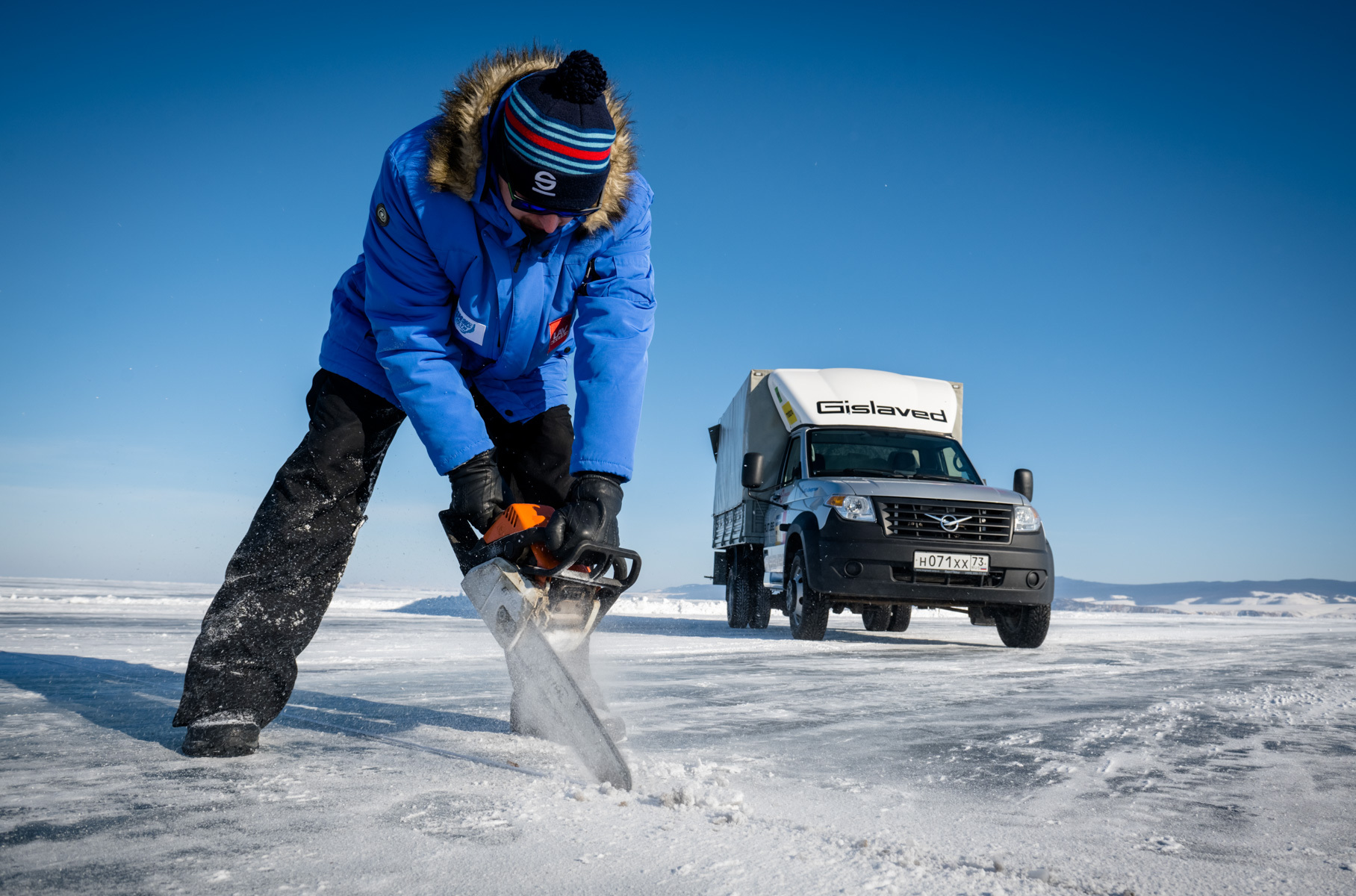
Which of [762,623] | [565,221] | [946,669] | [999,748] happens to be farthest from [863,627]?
[565,221]

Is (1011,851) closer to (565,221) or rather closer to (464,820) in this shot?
(464,820)

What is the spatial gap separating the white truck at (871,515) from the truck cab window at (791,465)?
0.08 ft

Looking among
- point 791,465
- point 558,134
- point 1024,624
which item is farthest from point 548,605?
point 791,465

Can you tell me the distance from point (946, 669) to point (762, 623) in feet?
15.7

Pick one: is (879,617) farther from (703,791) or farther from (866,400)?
(703,791)

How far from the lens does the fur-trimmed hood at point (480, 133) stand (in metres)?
2.12

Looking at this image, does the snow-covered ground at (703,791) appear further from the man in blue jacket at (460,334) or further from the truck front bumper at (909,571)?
the truck front bumper at (909,571)

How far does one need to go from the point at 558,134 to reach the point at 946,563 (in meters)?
5.22

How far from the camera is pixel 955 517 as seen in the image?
6.42m

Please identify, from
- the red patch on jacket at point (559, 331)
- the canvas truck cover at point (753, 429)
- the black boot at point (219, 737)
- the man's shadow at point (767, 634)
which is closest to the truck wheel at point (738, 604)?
the man's shadow at point (767, 634)

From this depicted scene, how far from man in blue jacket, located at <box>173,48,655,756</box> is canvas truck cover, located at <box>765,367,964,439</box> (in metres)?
5.78

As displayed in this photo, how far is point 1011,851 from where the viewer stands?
1398 millimetres

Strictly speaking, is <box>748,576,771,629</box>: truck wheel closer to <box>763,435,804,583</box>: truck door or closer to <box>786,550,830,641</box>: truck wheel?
<box>763,435,804,583</box>: truck door

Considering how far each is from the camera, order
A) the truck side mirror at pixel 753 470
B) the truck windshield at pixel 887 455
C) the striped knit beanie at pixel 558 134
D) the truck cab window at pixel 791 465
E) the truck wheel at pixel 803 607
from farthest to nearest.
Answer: the truck cab window at pixel 791 465
the truck windshield at pixel 887 455
the truck side mirror at pixel 753 470
the truck wheel at pixel 803 607
the striped knit beanie at pixel 558 134
